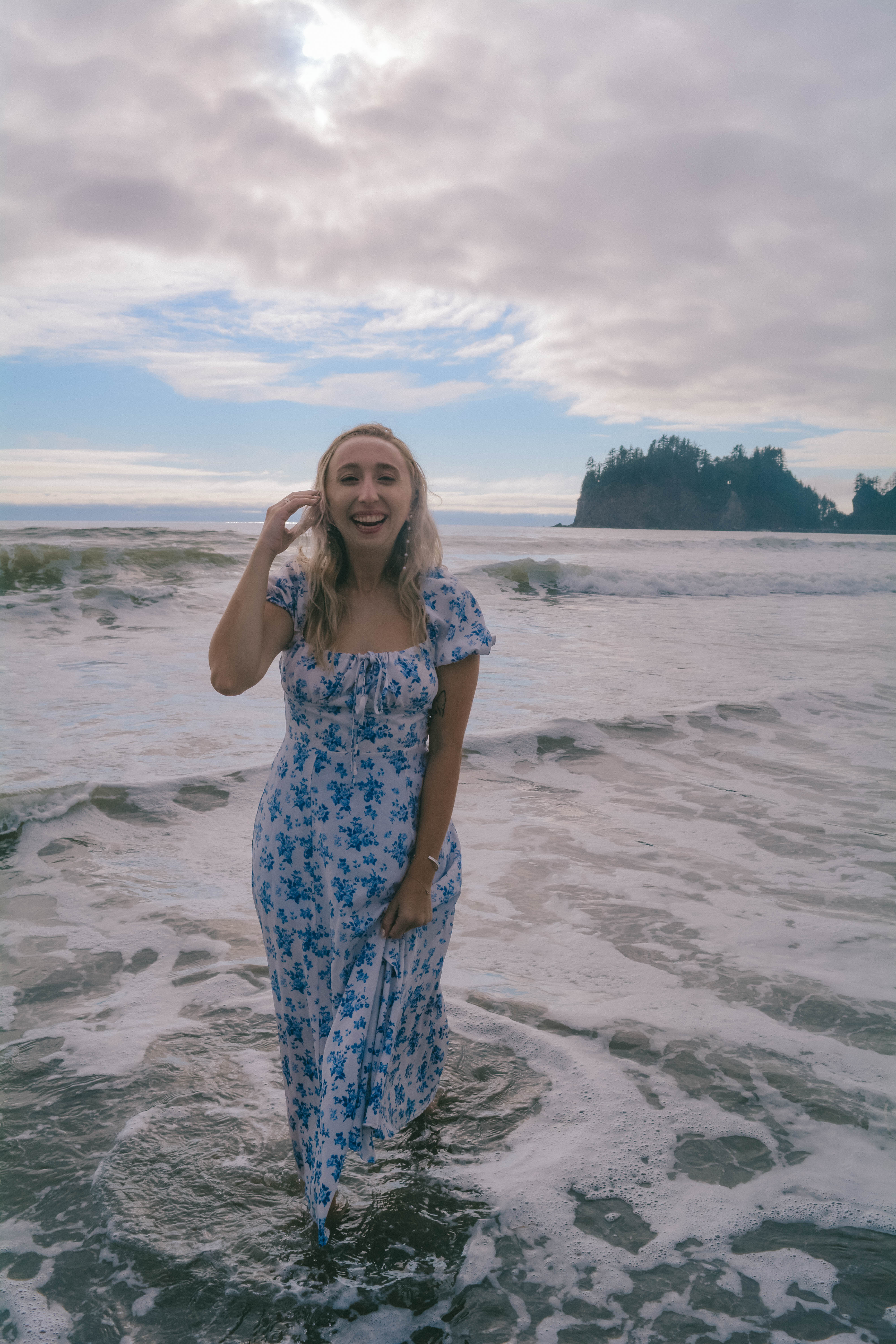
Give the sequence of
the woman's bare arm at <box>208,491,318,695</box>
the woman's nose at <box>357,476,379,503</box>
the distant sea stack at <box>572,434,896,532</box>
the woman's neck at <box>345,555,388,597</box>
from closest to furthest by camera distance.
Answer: the woman's bare arm at <box>208,491,318,695</box>
the woman's nose at <box>357,476,379,503</box>
the woman's neck at <box>345,555,388,597</box>
the distant sea stack at <box>572,434,896,532</box>

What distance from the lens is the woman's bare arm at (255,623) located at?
212 cm

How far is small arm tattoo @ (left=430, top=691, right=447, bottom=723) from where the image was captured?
2.38 metres

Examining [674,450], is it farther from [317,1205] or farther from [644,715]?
[317,1205]

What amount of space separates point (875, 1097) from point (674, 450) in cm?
8710

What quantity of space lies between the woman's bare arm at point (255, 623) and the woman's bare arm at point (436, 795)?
1.68 ft

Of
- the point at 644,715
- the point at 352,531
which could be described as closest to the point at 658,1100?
the point at 352,531

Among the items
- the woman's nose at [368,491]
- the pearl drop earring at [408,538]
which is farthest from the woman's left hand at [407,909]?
the woman's nose at [368,491]

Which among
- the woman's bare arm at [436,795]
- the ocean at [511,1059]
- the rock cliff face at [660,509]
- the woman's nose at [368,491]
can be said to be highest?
the rock cliff face at [660,509]

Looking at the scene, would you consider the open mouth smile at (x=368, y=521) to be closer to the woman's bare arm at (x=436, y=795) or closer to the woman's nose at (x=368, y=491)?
the woman's nose at (x=368, y=491)

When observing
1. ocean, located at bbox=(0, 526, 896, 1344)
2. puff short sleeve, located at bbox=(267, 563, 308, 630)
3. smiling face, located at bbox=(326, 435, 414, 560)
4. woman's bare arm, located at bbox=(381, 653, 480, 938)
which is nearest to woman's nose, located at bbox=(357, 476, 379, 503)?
smiling face, located at bbox=(326, 435, 414, 560)

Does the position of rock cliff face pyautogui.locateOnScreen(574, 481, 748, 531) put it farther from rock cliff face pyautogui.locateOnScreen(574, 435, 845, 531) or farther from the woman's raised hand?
the woman's raised hand

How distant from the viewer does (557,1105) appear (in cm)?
289

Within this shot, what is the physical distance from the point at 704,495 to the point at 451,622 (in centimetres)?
8264

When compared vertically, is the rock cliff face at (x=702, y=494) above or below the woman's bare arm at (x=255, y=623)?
above
